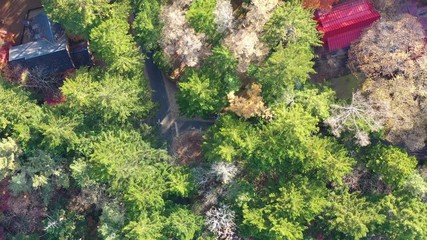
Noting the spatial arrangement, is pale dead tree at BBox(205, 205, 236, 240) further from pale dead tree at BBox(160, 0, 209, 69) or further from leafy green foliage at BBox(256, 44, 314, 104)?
pale dead tree at BBox(160, 0, 209, 69)

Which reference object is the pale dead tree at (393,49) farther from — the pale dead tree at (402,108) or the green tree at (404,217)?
the green tree at (404,217)

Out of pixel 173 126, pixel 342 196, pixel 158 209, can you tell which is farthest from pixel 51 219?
pixel 342 196

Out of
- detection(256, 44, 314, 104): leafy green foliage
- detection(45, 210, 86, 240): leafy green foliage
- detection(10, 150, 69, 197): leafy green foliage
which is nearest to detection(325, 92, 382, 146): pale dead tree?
detection(256, 44, 314, 104): leafy green foliage

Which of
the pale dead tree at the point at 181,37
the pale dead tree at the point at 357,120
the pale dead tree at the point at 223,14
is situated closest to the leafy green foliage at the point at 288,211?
the pale dead tree at the point at 357,120

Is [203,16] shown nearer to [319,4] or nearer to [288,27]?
[288,27]

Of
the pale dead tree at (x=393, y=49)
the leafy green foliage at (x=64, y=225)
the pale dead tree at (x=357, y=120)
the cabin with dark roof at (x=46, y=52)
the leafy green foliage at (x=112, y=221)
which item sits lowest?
the leafy green foliage at (x=64, y=225)

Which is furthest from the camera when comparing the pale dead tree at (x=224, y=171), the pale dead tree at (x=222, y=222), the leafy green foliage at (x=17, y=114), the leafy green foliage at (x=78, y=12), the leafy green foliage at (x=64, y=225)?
the leafy green foliage at (x=64, y=225)

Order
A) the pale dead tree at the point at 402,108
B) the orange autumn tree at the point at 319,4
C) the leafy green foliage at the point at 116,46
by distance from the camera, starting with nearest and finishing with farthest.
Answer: the pale dead tree at the point at 402,108 < the leafy green foliage at the point at 116,46 < the orange autumn tree at the point at 319,4

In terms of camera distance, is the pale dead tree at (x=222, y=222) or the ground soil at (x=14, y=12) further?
the ground soil at (x=14, y=12)
